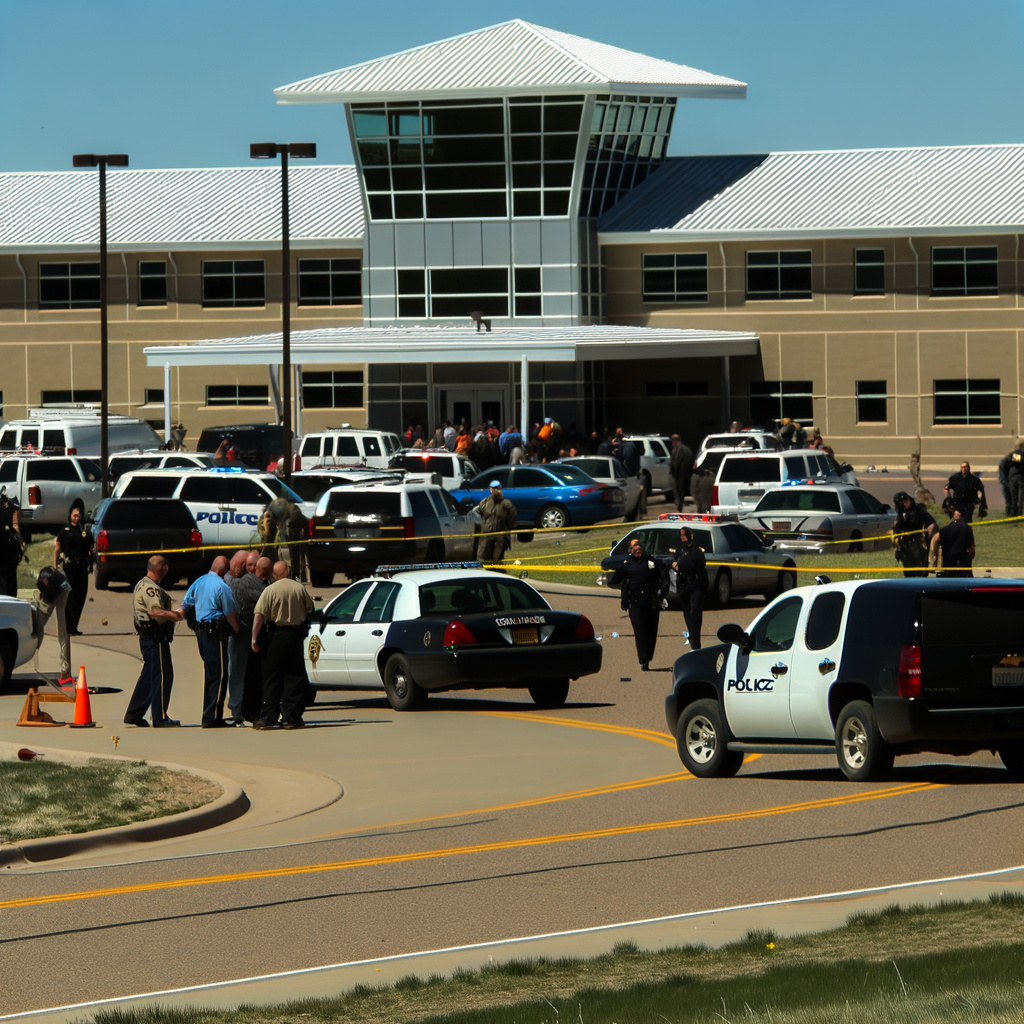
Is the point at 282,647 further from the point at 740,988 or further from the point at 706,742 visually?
the point at 740,988

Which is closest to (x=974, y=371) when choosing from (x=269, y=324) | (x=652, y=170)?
(x=652, y=170)

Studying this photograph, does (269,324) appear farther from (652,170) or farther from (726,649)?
(726,649)

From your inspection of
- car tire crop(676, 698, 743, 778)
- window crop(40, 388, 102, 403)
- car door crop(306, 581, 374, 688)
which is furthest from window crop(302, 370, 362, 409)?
car tire crop(676, 698, 743, 778)

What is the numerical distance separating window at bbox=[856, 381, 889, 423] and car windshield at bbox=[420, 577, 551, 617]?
36.7 metres

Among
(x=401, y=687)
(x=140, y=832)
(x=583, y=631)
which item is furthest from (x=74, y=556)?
(x=140, y=832)

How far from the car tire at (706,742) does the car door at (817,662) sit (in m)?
0.77

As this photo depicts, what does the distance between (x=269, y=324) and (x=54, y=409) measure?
12061 millimetres

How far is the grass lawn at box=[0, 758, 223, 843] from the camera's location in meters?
12.3

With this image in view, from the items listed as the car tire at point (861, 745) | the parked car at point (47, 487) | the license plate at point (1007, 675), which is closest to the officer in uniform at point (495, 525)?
the parked car at point (47, 487)

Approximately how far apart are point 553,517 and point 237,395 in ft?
79.9

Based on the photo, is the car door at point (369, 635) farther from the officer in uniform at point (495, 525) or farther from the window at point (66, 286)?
the window at point (66, 286)

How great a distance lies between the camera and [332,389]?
58.8m

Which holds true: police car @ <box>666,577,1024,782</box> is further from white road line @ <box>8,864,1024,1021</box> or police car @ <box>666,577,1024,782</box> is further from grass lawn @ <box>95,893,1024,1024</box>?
grass lawn @ <box>95,893,1024,1024</box>

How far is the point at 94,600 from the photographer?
30297 millimetres
